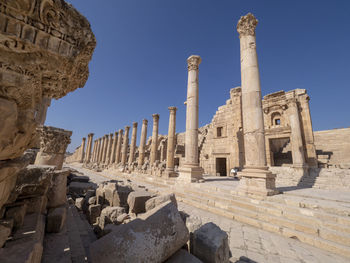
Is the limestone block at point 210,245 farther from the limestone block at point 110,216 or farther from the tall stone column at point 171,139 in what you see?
the tall stone column at point 171,139

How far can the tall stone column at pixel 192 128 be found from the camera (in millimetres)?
9014

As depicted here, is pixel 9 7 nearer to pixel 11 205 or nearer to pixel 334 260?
pixel 11 205

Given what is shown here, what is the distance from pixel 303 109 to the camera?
49.7 feet

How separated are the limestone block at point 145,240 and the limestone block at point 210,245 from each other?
24 cm

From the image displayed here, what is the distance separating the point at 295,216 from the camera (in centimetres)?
406

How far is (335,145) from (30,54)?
26.4 m

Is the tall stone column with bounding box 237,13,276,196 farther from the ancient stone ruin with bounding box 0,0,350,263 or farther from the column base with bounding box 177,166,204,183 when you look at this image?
the column base with bounding box 177,166,204,183

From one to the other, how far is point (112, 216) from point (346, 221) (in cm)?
556

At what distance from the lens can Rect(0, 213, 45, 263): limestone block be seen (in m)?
1.43

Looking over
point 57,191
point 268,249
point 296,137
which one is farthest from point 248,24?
point 296,137

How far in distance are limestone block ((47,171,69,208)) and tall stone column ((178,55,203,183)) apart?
6.32 metres

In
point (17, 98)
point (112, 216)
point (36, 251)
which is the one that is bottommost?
point (112, 216)

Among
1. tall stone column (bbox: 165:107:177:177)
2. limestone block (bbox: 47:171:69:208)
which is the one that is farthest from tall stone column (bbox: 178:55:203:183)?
limestone block (bbox: 47:171:69:208)

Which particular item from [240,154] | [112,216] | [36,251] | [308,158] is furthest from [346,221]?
[308,158]
